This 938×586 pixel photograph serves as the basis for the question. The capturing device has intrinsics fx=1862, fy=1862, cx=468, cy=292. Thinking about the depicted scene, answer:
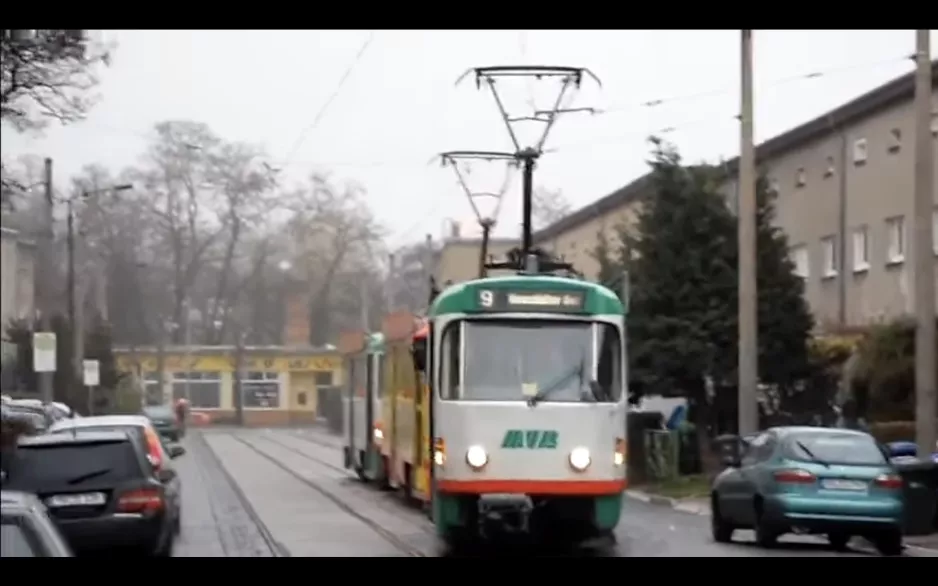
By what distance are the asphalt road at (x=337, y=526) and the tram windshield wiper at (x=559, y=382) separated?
206cm

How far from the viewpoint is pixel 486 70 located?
87.1ft

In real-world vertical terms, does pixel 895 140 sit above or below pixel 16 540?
above

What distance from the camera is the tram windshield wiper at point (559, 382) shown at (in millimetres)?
19844

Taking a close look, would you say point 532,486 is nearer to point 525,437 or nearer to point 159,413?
point 525,437

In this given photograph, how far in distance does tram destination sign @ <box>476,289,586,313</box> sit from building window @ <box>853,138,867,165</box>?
83.5 ft

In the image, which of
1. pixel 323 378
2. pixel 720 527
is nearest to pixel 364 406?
pixel 720 527

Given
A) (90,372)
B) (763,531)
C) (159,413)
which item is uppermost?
(90,372)

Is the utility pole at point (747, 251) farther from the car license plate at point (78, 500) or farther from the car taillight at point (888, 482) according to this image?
the car license plate at point (78, 500)

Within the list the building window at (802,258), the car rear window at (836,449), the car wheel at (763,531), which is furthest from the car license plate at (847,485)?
the building window at (802,258)

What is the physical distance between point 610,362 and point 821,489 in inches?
131

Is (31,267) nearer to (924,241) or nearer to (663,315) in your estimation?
(663,315)

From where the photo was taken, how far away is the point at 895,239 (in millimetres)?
42781
